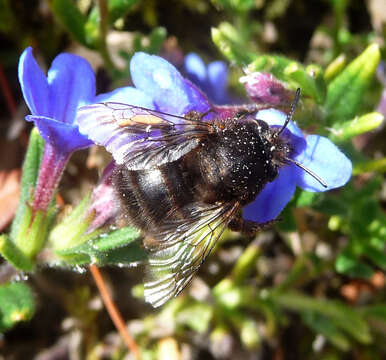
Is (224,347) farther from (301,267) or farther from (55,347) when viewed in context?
(55,347)

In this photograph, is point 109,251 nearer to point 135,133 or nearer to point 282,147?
point 135,133

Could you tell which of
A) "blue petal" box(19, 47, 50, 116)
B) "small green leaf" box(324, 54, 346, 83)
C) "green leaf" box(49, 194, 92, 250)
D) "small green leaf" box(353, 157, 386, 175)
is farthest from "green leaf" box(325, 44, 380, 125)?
"blue petal" box(19, 47, 50, 116)

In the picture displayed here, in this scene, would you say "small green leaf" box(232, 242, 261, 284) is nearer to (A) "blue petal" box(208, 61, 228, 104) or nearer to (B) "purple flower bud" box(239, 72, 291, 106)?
(A) "blue petal" box(208, 61, 228, 104)

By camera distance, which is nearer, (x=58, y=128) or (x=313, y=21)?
(x=58, y=128)

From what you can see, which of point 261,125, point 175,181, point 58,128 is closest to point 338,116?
point 261,125

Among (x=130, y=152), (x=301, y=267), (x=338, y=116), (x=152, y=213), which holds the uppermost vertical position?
(x=130, y=152)
